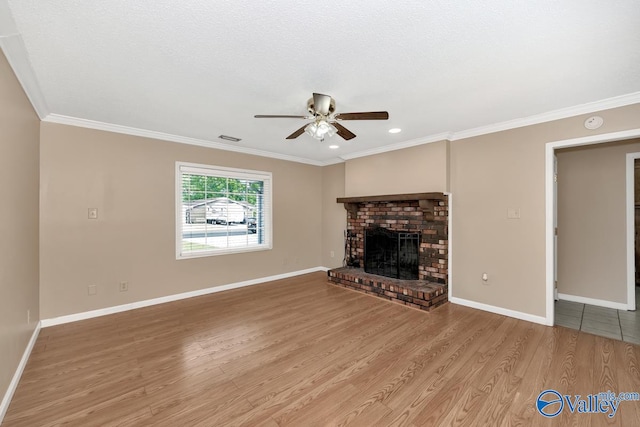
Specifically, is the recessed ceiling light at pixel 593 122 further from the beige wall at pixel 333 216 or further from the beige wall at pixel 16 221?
the beige wall at pixel 16 221

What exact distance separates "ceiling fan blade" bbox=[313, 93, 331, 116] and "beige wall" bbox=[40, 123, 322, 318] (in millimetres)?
2672

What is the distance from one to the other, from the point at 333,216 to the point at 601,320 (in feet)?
14.1

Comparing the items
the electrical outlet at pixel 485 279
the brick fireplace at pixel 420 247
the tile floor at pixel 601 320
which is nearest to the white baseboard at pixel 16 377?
the brick fireplace at pixel 420 247

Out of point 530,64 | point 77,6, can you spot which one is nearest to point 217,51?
point 77,6

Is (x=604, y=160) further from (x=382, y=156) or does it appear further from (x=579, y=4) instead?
(x=579, y=4)

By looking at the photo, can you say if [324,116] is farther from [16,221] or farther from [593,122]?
[593,122]

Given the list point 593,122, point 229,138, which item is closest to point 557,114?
point 593,122

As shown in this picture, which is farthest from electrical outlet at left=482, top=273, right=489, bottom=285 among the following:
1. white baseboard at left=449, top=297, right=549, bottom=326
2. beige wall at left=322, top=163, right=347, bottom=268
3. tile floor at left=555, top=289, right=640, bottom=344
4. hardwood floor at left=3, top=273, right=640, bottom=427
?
beige wall at left=322, top=163, right=347, bottom=268

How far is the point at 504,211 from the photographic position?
3.51 m

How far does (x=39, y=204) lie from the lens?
3.04 metres

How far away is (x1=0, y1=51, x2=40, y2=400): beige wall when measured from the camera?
188 cm

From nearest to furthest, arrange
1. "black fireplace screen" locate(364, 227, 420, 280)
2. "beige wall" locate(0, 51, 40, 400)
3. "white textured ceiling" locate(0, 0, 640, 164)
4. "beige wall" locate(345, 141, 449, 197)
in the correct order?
"white textured ceiling" locate(0, 0, 640, 164) < "beige wall" locate(0, 51, 40, 400) < "beige wall" locate(345, 141, 449, 197) < "black fireplace screen" locate(364, 227, 420, 280)

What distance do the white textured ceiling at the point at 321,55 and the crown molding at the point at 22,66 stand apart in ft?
0.04

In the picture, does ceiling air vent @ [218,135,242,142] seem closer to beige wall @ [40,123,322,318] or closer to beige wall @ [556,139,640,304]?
beige wall @ [40,123,322,318]
